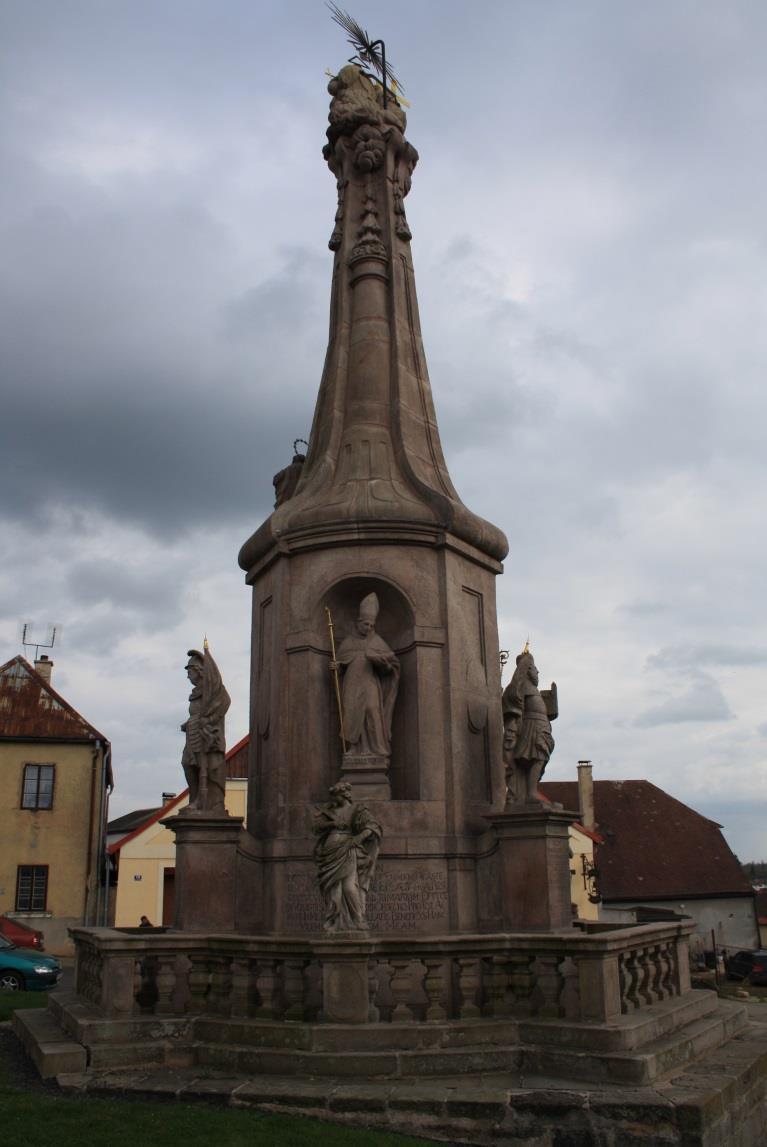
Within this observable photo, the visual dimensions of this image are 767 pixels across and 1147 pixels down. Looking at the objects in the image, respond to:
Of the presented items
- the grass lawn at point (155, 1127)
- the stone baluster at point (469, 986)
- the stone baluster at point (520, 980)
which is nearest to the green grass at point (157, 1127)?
the grass lawn at point (155, 1127)

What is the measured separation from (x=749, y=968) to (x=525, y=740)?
829 inches

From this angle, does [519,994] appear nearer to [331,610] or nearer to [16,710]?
[331,610]

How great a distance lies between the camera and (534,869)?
36.8 feet

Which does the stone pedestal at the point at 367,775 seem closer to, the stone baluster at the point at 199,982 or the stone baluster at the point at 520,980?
the stone baluster at the point at 199,982

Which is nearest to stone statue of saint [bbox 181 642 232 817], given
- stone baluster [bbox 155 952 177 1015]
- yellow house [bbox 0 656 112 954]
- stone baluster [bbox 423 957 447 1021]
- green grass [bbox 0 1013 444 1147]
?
stone baluster [bbox 155 952 177 1015]

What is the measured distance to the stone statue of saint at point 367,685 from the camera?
12141 millimetres

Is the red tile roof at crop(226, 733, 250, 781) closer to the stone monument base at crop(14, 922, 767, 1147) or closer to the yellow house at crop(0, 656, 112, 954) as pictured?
the yellow house at crop(0, 656, 112, 954)

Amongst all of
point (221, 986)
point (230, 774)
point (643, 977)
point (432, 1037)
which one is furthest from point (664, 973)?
point (230, 774)

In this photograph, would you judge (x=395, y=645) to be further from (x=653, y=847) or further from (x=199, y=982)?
(x=653, y=847)

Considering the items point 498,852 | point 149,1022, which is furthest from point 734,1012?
point 149,1022

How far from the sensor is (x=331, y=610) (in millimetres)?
13086

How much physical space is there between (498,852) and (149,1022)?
4093 mm

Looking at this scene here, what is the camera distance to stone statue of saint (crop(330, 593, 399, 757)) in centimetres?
1214

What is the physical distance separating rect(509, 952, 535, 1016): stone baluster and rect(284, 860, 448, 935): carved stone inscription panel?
1954 mm
